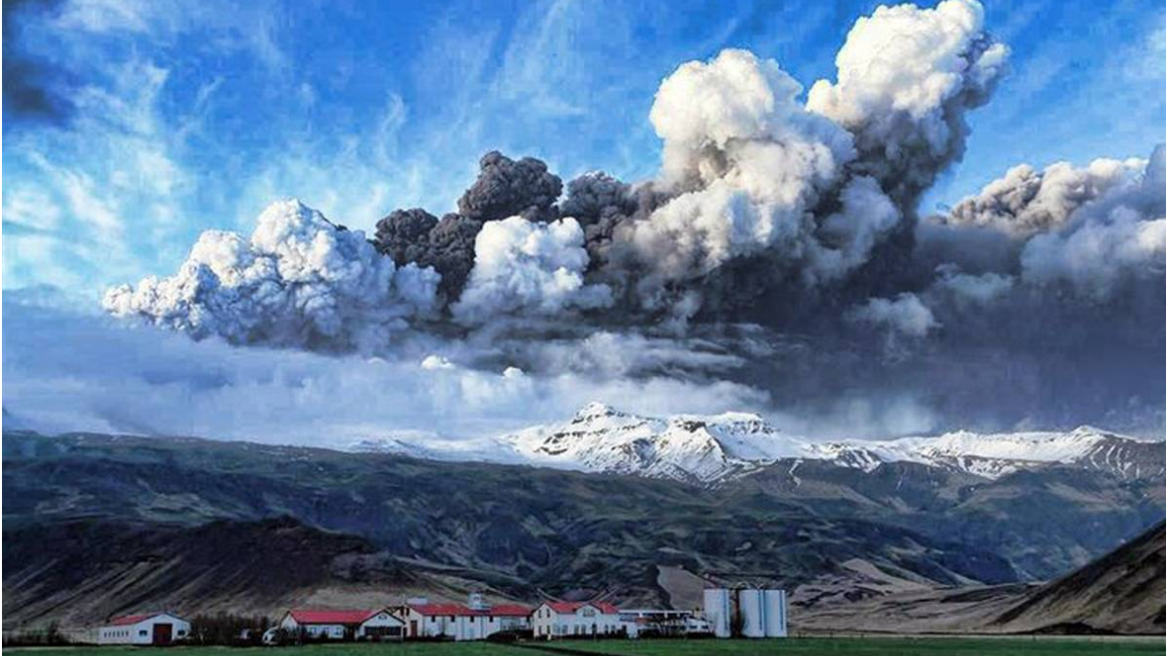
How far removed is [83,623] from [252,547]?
62.1 ft

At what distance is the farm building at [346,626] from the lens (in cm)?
9906

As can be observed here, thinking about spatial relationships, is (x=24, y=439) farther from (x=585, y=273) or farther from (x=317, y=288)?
(x=585, y=273)

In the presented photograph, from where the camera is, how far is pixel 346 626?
100312 mm

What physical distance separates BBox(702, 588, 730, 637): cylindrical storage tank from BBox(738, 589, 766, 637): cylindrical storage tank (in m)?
1.20

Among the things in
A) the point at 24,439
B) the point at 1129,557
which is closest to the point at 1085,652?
the point at 1129,557

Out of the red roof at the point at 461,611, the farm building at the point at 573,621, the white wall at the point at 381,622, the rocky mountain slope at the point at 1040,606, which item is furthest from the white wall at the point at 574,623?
the rocky mountain slope at the point at 1040,606

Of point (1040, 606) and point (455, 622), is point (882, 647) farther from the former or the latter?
point (1040, 606)

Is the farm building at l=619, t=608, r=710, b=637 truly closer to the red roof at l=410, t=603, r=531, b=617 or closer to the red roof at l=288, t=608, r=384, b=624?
the red roof at l=410, t=603, r=531, b=617

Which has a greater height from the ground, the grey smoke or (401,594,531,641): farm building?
the grey smoke

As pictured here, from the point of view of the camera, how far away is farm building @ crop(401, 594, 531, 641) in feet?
332

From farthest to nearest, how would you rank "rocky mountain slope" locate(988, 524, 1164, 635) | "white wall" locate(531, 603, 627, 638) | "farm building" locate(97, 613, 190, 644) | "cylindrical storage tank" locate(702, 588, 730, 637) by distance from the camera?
1. "rocky mountain slope" locate(988, 524, 1164, 635)
2. "cylindrical storage tank" locate(702, 588, 730, 637)
3. "white wall" locate(531, 603, 627, 638)
4. "farm building" locate(97, 613, 190, 644)

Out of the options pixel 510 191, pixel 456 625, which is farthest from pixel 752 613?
pixel 510 191

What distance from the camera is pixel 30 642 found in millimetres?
104312

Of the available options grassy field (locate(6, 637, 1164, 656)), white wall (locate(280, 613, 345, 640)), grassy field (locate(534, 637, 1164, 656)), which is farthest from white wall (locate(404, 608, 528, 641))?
grassy field (locate(534, 637, 1164, 656))
